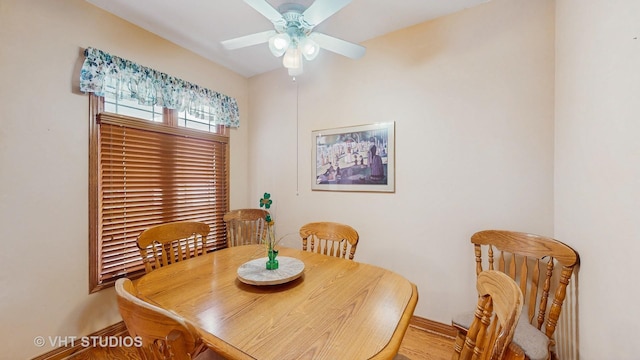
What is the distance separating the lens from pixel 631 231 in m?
0.87

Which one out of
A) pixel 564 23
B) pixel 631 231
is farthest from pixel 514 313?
pixel 564 23

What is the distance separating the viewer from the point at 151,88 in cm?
215

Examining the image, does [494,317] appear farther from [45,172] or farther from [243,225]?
[45,172]

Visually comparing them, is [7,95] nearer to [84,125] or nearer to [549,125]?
[84,125]

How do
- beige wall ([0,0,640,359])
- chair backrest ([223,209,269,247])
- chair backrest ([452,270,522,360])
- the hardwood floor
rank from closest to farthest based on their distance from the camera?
chair backrest ([452,270,522,360])
beige wall ([0,0,640,359])
the hardwood floor
chair backrest ([223,209,269,247])

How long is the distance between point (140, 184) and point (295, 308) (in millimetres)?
1923

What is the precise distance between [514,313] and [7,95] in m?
2.75

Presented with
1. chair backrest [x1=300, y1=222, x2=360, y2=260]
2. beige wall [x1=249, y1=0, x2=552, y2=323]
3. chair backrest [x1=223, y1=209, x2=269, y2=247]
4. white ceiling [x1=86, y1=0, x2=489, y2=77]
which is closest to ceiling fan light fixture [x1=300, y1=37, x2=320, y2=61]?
white ceiling [x1=86, y1=0, x2=489, y2=77]

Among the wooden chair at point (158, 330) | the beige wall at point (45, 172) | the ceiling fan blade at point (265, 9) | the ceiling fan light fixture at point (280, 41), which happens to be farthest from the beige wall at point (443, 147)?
the wooden chair at point (158, 330)

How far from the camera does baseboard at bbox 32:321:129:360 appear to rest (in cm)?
166

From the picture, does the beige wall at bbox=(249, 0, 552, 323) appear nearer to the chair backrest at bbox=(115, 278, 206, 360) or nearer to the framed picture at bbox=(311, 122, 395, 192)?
the framed picture at bbox=(311, 122, 395, 192)

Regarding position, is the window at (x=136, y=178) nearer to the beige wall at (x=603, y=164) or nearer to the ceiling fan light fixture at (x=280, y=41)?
the ceiling fan light fixture at (x=280, y=41)

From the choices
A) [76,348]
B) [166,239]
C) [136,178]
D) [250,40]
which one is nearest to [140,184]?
[136,178]

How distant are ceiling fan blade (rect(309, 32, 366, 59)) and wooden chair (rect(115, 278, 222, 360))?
65.6 inches
